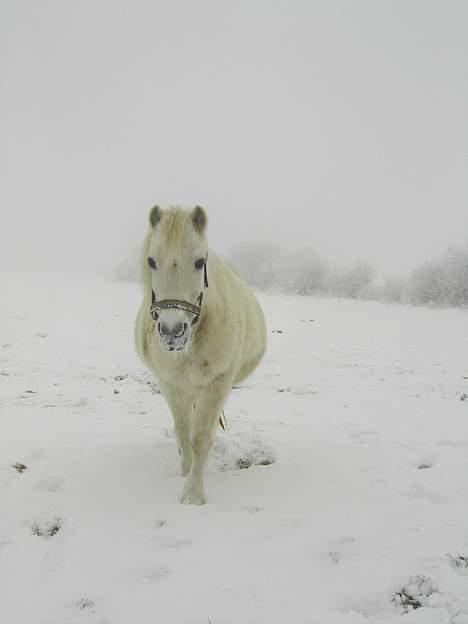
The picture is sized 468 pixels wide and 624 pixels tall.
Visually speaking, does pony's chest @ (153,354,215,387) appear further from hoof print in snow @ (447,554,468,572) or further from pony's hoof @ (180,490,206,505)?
hoof print in snow @ (447,554,468,572)

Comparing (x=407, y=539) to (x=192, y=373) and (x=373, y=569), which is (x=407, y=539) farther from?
(x=192, y=373)

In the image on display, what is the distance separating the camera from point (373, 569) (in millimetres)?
2520

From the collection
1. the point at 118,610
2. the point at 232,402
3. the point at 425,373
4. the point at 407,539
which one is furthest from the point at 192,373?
the point at 425,373

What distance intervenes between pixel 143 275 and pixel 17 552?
2403mm

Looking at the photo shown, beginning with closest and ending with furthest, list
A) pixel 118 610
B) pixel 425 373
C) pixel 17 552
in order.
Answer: pixel 118 610
pixel 17 552
pixel 425 373

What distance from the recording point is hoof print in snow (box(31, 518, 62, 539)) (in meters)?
2.98

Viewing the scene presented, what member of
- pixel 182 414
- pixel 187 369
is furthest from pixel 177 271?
pixel 182 414

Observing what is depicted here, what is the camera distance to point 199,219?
11.2 feet

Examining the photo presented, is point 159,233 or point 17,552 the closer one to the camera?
point 17,552

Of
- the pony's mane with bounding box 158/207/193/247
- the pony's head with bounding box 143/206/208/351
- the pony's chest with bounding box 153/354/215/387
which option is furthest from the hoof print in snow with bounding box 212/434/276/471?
the pony's mane with bounding box 158/207/193/247

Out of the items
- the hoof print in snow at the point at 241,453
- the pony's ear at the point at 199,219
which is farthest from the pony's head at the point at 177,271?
the hoof print in snow at the point at 241,453

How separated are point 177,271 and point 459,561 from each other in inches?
114

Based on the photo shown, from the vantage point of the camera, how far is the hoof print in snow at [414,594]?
7.36 feet

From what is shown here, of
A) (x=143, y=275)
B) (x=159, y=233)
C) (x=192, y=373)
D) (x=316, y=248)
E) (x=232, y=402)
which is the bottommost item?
(x=232, y=402)
